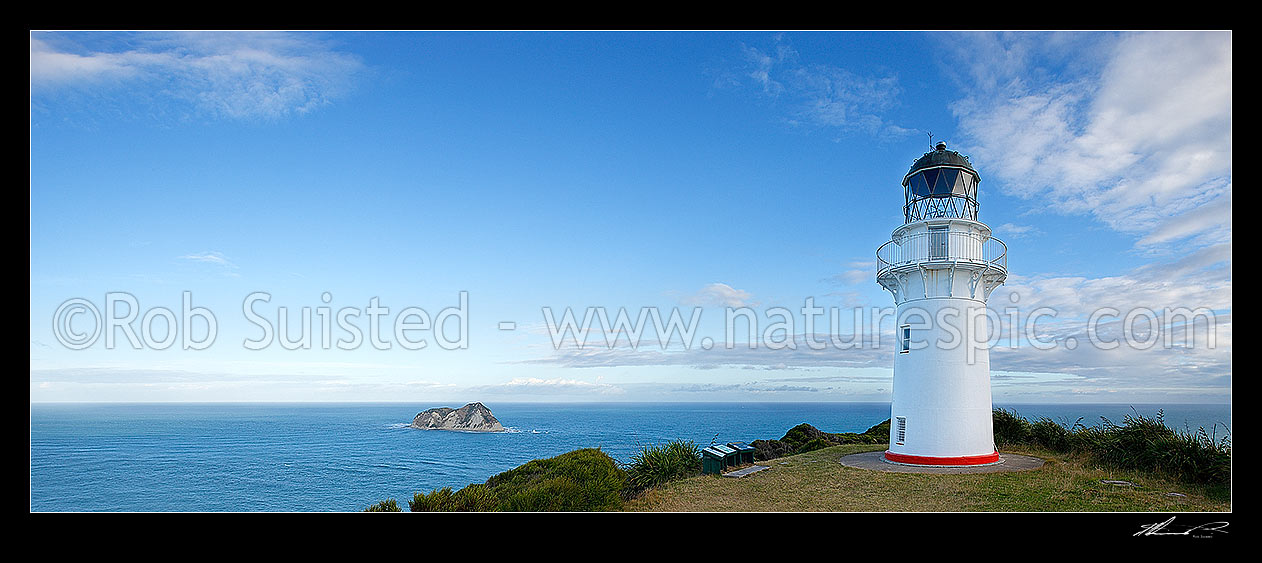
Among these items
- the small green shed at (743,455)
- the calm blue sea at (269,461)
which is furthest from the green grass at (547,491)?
the calm blue sea at (269,461)

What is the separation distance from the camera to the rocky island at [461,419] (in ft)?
221

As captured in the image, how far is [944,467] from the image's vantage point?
1217cm

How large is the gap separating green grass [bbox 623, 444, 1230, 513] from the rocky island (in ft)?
197

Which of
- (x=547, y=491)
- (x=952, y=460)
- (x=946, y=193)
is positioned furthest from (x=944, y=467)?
(x=547, y=491)

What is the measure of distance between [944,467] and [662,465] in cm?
583

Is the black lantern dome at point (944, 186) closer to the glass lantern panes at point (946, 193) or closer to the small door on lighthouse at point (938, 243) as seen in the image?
the glass lantern panes at point (946, 193)

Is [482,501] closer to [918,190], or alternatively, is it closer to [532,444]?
[918,190]

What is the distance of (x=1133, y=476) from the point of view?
10648mm

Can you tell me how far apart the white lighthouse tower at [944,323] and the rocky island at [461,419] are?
60.4m

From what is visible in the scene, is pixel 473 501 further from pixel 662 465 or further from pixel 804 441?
pixel 804 441
